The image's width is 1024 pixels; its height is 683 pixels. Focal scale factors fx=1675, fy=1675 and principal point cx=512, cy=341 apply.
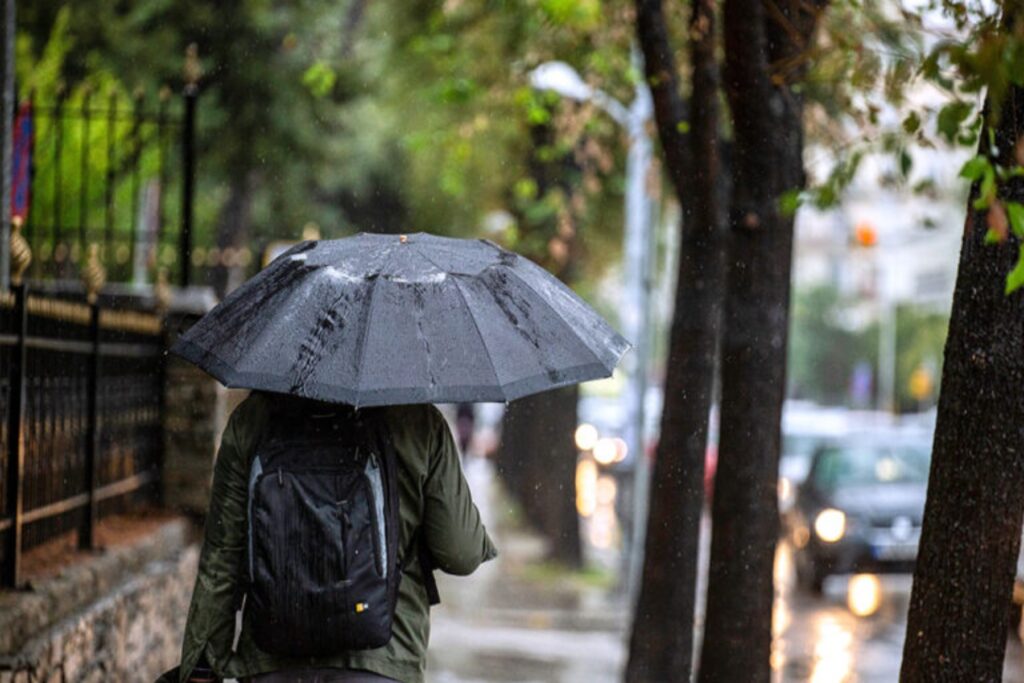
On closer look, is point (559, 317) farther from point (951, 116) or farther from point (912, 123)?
point (912, 123)

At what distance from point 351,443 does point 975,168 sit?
1.70 metres

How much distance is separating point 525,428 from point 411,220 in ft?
35.2

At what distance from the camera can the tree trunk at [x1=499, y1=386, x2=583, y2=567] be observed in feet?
61.8

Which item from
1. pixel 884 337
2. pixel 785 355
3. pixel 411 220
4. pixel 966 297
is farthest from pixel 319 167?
A: pixel 884 337

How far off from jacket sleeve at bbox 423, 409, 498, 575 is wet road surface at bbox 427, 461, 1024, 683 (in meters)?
6.95

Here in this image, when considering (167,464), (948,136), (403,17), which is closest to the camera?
(948,136)

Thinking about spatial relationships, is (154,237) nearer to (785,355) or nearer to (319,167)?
(785,355)

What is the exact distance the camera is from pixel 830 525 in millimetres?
17906

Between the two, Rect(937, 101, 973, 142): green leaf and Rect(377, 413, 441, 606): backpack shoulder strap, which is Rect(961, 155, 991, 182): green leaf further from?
Rect(377, 413, 441, 606): backpack shoulder strap

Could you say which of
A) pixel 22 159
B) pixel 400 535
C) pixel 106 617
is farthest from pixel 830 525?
pixel 400 535

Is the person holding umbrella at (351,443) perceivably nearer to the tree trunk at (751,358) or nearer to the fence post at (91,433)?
the tree trunk at (751,358)

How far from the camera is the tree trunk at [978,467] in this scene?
5.14m

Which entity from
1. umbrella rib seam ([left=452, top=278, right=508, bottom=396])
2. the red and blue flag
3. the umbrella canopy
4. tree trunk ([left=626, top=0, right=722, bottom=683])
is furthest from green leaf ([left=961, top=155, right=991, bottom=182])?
the red and blue flag

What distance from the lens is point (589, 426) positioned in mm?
39844
